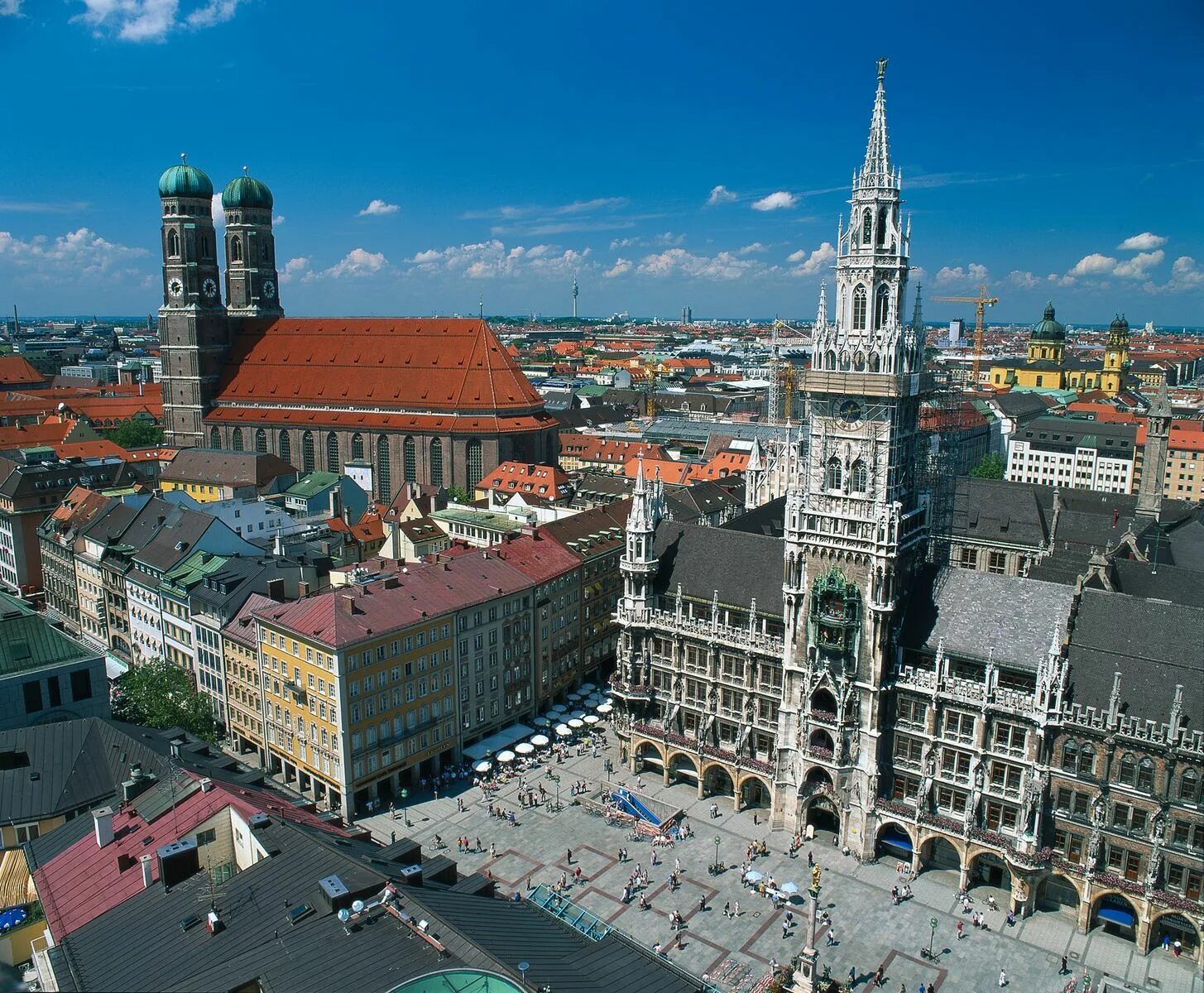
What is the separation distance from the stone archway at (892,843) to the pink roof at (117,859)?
39153 millimetres

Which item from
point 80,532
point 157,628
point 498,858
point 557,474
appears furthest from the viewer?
point 557,474

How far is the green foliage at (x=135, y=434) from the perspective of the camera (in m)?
180

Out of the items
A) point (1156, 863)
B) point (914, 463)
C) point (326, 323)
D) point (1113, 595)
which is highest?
point (326, 323)

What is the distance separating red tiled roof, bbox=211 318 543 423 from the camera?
157 meters

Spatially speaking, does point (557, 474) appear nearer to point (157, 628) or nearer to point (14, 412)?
point (157, 628)

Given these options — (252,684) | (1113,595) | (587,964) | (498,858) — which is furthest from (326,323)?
(587,964)

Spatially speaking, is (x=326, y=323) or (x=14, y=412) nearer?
(x=326, y=323)

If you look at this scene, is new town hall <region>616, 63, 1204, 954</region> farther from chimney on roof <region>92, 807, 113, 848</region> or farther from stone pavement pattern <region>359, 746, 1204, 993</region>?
chimney on roof <region>92, 807, 113, 848</region>

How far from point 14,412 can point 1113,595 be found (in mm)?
201124

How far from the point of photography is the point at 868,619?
63250 mm

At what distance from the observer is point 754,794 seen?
72.1 meters

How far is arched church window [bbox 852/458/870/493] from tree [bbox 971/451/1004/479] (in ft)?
347

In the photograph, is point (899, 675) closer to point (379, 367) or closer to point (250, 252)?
point (379, 367)

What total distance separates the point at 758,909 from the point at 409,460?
112 metres
